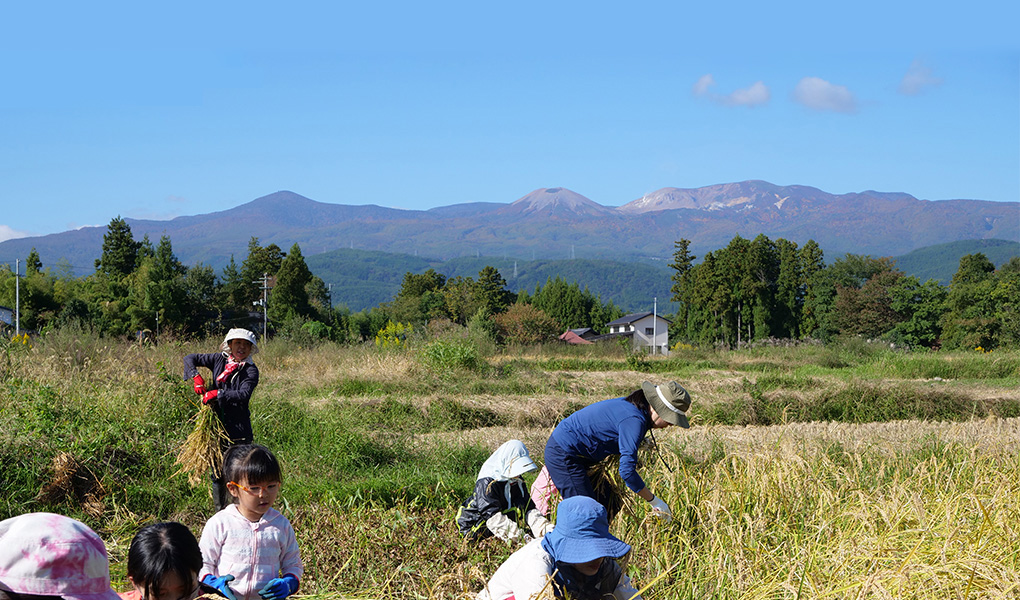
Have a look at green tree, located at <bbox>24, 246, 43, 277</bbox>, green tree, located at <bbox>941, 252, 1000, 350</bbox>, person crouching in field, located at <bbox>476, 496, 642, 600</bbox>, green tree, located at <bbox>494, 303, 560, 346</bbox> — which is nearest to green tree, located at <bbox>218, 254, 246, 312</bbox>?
green tree, located at <bbox>24, 246, 43, 277</bbox>

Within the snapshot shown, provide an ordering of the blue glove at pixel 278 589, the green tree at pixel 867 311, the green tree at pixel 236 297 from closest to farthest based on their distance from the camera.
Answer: the blue glove at pixel 278 589 < the green tree at pixel 867 311 < the green tree at pixel 236 297

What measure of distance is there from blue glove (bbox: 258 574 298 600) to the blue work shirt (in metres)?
1.90

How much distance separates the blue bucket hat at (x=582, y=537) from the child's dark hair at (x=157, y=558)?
1363 millimetres

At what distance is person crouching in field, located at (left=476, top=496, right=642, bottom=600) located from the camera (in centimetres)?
308

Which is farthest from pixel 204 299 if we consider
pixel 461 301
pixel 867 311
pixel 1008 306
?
pixel 1008 306

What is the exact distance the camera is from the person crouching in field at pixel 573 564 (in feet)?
10.1

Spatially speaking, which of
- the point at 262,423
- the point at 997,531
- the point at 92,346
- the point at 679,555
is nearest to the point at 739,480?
the point at 679,555

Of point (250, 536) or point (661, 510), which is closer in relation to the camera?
point (250, 536)

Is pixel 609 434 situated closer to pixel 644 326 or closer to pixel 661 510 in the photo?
pixel 661 510

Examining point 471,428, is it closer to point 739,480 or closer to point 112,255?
point 739,480

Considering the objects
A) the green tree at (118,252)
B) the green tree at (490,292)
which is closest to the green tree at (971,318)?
the green tree at (490,292)

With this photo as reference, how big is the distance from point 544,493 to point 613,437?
674mm

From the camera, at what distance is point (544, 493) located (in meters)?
4.79

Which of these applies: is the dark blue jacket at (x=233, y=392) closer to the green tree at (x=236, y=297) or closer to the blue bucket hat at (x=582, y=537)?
the blue bucket hat at (x=582, y=537)
